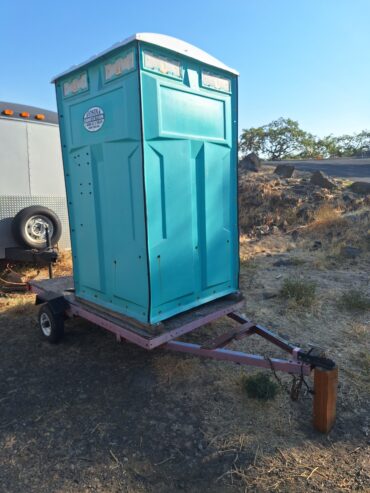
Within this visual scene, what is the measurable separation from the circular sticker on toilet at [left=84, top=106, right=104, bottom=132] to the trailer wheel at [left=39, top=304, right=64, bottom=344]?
1.90 metres

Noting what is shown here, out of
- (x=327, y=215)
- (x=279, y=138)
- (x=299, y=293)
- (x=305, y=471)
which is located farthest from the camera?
(x=279, y=138)

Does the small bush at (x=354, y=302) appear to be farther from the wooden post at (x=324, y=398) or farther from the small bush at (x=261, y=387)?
the wooden post at (x=324, y=398)

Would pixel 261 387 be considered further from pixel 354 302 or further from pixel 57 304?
pixel 354 302

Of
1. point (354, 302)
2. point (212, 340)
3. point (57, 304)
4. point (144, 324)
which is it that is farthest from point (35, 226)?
point (354, 302)

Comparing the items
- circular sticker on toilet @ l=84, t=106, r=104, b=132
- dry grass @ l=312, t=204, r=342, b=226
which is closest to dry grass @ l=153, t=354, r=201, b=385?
circular sticker on toilet @ l=84, t=106, r=104, b=132

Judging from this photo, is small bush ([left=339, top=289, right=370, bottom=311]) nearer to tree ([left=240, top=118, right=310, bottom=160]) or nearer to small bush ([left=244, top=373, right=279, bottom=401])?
small bush ([left=244, top=373, right=279, bottom=401])

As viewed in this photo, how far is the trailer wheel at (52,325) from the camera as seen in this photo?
3.97 m

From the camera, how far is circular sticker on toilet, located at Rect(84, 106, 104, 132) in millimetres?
3201

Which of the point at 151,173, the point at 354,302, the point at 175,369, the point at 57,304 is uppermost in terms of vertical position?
the point at 151,173

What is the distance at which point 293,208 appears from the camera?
1162cm

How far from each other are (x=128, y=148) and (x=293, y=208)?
9408 mm

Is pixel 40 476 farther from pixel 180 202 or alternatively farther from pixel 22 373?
pixel 180 202

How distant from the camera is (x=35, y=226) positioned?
19.6 feet

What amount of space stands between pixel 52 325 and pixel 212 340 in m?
1.78
